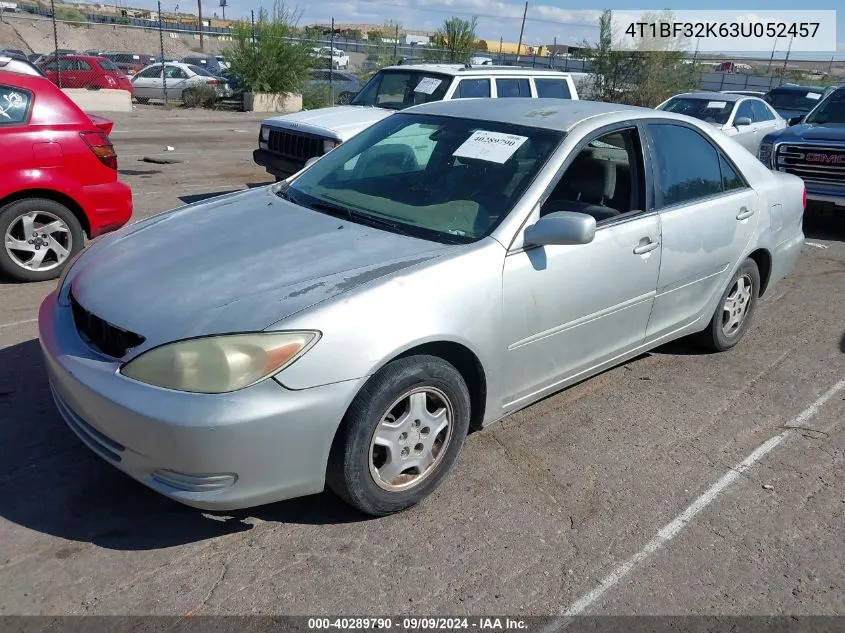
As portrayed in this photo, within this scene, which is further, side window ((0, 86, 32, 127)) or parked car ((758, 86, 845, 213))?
parked car ((758, 86, 845, 213))

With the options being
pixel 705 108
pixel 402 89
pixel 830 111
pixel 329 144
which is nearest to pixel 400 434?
pixel 329 144

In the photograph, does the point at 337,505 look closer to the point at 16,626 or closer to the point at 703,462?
the point at 16,626

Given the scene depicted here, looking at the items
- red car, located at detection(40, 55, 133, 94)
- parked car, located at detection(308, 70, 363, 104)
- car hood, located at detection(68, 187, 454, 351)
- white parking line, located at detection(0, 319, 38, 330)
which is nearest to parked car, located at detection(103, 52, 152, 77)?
parked car, located at detection(308, 70, 363, 104)

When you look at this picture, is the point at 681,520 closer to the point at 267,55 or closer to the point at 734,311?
the point at 734,311

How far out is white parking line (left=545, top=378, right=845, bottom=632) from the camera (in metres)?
2.81

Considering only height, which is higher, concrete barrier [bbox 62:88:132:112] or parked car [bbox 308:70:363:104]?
parked car [bbox 308:70:363:104]

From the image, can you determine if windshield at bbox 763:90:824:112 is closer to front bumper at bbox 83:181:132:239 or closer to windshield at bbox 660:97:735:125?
windshield at bbox 660:97:735:125

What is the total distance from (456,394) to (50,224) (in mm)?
4193

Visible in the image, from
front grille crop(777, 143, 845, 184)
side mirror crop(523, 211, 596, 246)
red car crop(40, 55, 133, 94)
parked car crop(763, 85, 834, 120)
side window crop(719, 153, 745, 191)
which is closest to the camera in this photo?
side mirror crop(523, 211, 596, 246)

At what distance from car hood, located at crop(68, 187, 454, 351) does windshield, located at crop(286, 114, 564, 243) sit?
184 mm

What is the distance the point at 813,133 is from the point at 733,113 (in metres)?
3.20

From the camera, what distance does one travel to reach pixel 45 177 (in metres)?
5.77

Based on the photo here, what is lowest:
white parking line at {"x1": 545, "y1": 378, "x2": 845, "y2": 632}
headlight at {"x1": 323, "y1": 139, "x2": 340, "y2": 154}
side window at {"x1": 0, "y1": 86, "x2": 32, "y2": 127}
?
white parking line at {"x1": 545, "y1": 378, "x2": 845, "y2": 632}

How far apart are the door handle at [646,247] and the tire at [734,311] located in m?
1.11
